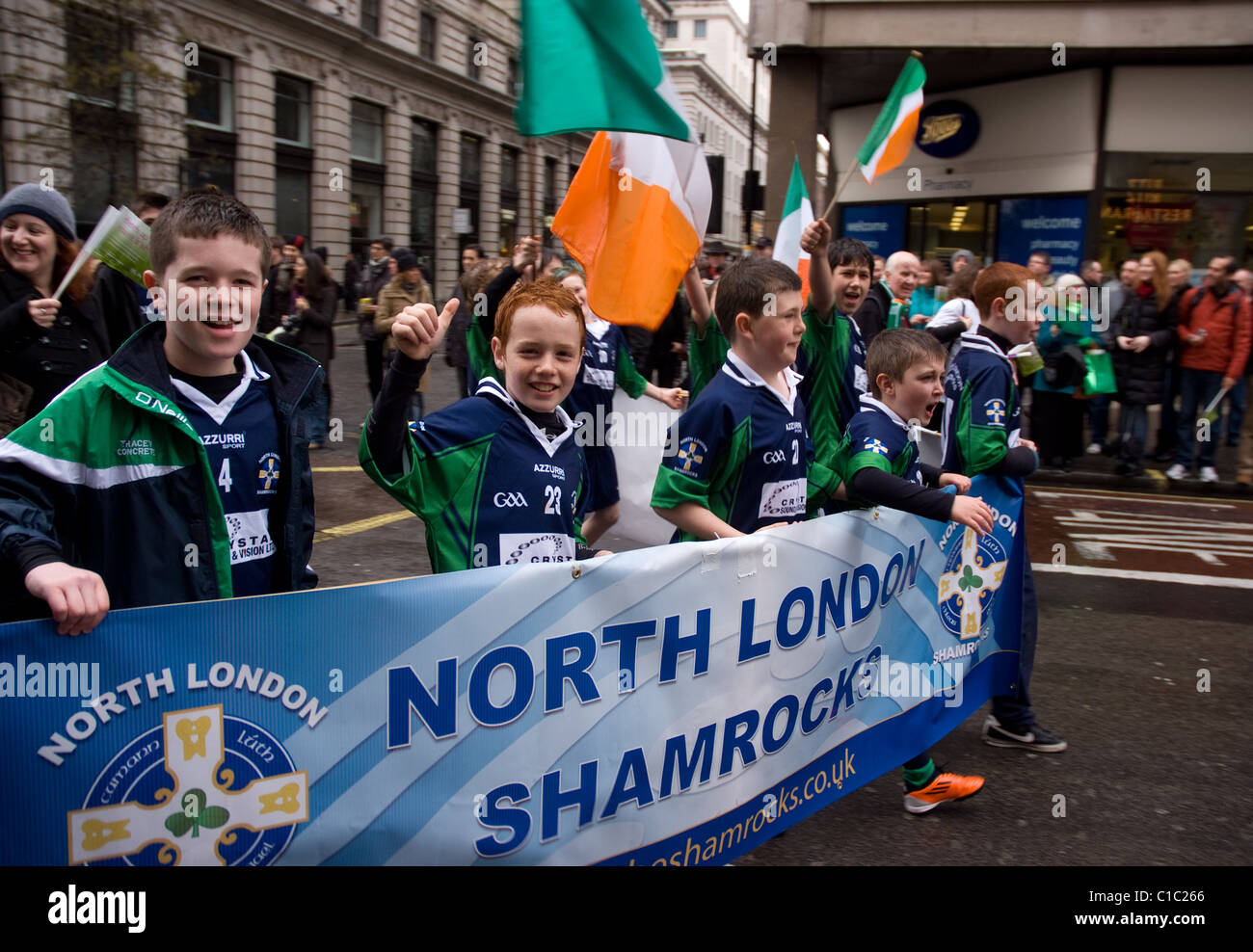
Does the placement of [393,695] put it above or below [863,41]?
below

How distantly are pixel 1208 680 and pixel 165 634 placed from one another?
486 centimetres

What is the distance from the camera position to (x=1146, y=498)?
10.1m

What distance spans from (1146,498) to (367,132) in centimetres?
2527

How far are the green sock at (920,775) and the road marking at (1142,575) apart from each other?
3590 millimetres

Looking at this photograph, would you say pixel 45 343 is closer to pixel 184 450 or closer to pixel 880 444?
pixel 184 450

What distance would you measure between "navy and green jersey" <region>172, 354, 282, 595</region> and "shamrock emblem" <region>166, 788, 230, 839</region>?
1.84ft

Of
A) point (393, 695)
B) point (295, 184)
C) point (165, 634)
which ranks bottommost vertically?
point (393, 695)

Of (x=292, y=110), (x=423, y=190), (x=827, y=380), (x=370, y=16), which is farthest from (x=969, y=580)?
(x=423, y=190)

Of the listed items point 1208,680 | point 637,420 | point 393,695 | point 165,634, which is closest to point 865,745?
point 393,695

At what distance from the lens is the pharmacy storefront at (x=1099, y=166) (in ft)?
48.9

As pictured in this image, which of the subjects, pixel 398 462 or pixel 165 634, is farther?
pixel 398 462

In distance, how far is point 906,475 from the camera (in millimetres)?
3562

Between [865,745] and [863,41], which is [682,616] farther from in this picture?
[863,41]

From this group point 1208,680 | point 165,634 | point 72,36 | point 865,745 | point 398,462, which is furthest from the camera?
point 72,36
